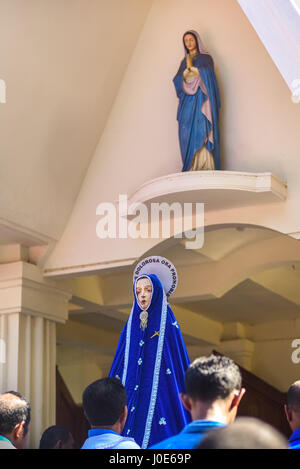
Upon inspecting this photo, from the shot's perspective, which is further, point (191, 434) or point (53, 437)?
point (53, 437)

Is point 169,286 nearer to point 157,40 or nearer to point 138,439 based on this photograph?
point 138,439

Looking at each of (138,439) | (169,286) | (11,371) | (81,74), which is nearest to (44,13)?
(81,74)

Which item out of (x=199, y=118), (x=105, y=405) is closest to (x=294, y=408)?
(x=105, y=405)

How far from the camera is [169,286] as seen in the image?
19.5 feet

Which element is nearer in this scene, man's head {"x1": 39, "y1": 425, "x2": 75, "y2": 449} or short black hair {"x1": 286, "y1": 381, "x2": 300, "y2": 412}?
short black hair {"x1": 286, "y1": 381, "x2": 300, "y2": 412}

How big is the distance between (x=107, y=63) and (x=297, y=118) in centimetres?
209

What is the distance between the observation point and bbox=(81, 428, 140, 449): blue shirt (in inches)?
129

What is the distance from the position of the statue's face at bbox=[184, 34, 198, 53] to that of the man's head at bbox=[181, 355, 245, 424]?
16.6ft

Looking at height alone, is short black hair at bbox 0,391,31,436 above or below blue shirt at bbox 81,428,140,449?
above

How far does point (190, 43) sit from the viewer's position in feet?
24.3

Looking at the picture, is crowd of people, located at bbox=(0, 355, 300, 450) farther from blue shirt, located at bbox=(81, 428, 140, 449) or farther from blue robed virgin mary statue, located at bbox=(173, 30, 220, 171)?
blue robed virgin mary statue, located at bbox=(173, 30, 220, 171)

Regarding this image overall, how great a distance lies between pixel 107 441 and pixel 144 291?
2.40m

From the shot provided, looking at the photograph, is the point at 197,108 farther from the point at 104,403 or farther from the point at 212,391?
the point at 212,391

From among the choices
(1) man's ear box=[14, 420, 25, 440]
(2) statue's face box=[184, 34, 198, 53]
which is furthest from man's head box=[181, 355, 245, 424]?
(2) statue's face box=[184, 34, 198, 53]
